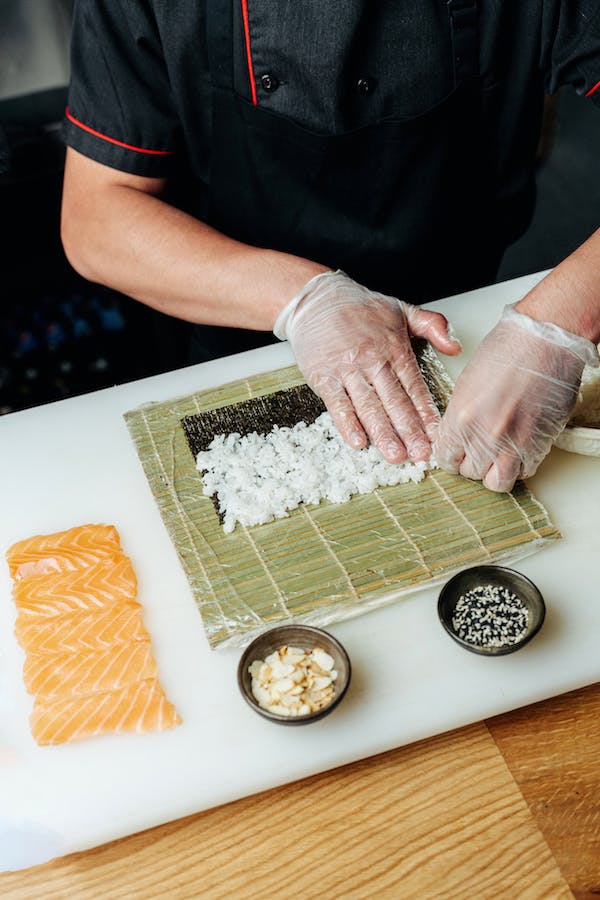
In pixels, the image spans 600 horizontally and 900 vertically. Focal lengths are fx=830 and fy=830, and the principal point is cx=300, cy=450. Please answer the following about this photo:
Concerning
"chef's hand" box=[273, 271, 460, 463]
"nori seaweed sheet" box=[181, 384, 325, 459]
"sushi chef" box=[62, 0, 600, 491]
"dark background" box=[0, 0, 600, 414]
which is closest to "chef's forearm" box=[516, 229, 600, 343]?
"sushi chef" box=[62, 0, 600, 491]

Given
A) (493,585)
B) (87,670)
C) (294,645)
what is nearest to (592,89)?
(493,585)

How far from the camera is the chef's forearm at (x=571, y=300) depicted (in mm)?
1658

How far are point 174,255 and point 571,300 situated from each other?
884 millimetres

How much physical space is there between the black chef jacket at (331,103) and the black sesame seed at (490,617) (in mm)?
976

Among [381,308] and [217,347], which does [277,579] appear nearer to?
[381,308]

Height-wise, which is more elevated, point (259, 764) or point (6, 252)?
point (259, 764)

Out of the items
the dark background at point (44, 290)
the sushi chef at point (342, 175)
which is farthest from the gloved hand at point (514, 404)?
the dark background at point (44, 290)

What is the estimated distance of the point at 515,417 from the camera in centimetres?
160

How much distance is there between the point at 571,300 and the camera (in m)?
1.67

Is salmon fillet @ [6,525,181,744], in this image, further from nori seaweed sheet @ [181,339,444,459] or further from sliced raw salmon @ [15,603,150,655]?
nori seaweed sheet @ [181,339,444,459]

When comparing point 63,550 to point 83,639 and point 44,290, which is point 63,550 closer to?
point 83,639

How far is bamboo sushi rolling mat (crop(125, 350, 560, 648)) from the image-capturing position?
1.47 m

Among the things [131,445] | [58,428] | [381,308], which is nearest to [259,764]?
[131,445]

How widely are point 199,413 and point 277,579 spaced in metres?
0.48
